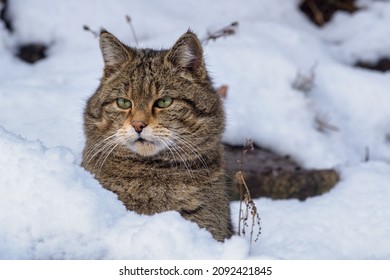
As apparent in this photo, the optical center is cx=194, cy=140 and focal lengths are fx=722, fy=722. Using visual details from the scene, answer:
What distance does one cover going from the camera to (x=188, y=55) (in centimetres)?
394

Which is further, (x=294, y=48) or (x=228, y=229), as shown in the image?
(x=294, y=48)

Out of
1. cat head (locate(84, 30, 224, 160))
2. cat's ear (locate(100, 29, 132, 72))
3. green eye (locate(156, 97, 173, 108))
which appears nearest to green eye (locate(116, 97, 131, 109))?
cat head (locate(84, 30, 224, 160))

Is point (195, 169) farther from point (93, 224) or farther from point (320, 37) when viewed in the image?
point (320, 37)

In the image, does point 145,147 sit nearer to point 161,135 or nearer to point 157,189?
point 161,135

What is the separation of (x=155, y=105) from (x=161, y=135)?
0.68ft

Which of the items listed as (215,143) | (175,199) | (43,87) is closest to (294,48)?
(43,87)

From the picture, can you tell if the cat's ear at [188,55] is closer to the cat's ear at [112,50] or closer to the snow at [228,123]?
the cat's ear at [112,50]

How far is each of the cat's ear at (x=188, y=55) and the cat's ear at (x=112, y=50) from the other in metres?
0.26

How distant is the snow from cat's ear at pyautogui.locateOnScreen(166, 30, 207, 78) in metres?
0.90

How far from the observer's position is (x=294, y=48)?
21.5 feet

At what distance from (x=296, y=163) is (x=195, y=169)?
1880mm

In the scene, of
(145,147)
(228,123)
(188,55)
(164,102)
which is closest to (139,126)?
(145,147)

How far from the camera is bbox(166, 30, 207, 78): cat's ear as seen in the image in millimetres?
3877

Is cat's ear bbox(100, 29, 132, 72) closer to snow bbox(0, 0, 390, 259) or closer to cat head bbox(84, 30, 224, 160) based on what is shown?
cat head bbox(84, 30, 224, 160)
